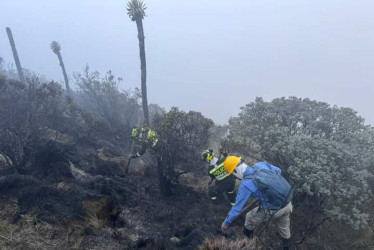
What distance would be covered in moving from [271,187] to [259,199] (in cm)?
30

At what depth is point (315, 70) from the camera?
430ft

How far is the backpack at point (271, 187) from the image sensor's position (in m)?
5.37

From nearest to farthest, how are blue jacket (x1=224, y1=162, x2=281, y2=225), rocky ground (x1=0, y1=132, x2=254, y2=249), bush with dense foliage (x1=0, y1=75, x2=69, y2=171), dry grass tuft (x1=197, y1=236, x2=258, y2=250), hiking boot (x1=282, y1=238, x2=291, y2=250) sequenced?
1. dry grass tuft (x1=197, y1=236, x2=258, y2=250)
2. blue jacket (x1=224, y1=162, x2=281, y2=225)
3. rocky ground (x1=0, y1=132, x2=254, y2=249)
4. hiking boot (x1=282, y1=238, x2=291, y2=250)
5. bush with dense foliage (x1=0, y1=75, x2=69, y2=171)

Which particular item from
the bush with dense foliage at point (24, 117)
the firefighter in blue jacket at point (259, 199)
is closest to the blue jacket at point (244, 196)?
the firefighter in blue jacket at point (259, 199)

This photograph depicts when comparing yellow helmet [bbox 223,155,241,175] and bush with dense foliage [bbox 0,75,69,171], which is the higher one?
bush with dense foliage [bbox 0,75,69,171]

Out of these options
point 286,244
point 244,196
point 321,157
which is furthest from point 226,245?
point 321,157

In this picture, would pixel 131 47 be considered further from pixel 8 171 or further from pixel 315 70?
pixel 8 171

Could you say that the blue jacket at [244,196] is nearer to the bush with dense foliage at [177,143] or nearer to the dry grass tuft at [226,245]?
the dry grass tuft at [226,245]

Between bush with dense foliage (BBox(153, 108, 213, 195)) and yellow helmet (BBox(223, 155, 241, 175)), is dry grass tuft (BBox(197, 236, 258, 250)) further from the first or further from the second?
bush with dense foliage (BBox(153, 108, 213, 195))

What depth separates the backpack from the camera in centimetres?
537

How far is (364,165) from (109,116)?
1280 cm

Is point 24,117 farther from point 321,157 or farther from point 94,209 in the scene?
point 321,157

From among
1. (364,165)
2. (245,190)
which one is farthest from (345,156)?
(245,190)

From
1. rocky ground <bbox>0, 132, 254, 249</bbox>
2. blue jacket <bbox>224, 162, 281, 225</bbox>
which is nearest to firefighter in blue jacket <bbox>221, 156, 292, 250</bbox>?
blue jacket <bbox>224, 162, 281, 225</bbox>
